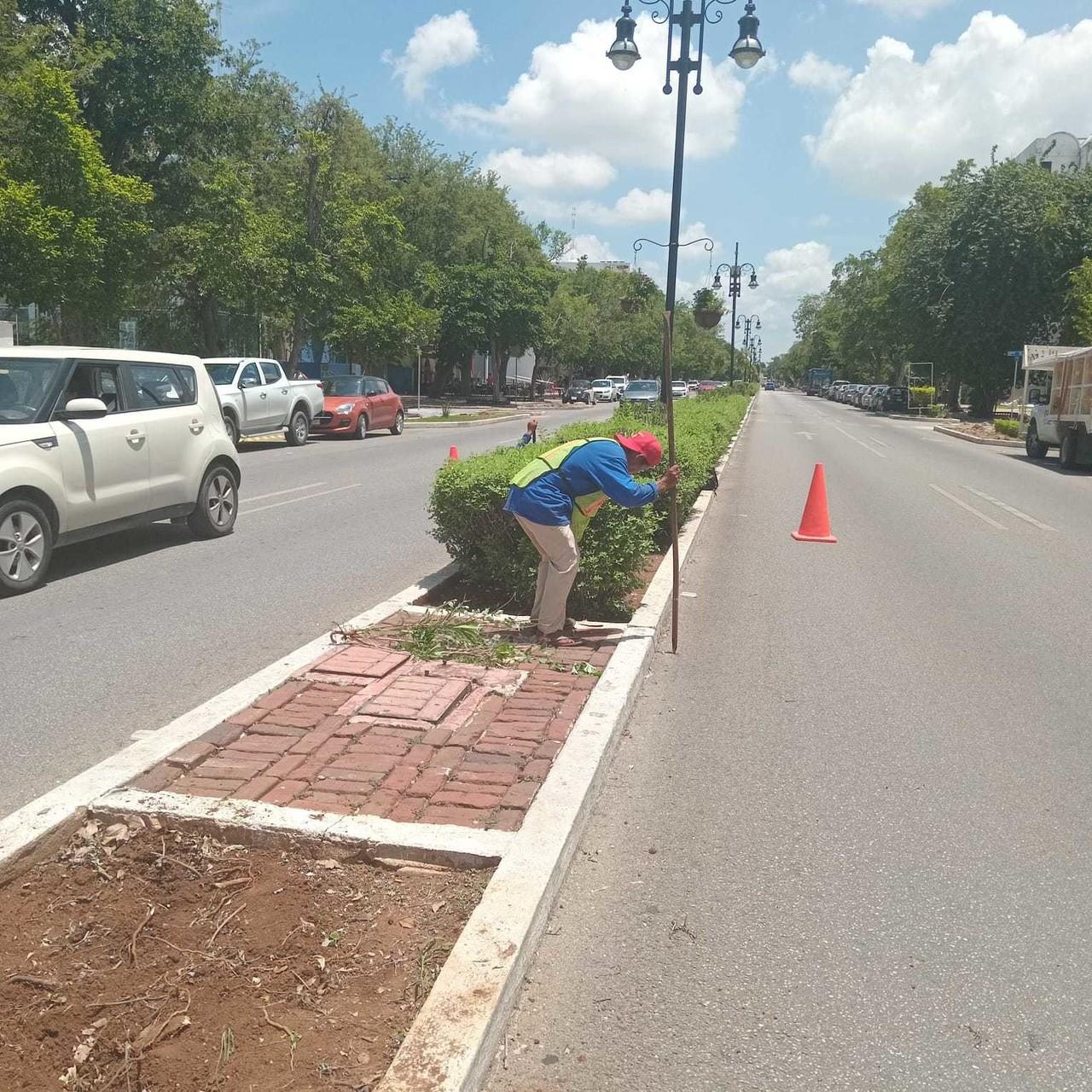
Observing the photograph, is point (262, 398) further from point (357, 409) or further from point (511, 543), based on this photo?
point (511, 543)

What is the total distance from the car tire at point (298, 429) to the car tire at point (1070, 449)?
654 inches

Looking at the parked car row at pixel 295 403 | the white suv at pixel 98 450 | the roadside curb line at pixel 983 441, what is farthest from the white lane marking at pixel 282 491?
the roadside curb line at pixel 983 441

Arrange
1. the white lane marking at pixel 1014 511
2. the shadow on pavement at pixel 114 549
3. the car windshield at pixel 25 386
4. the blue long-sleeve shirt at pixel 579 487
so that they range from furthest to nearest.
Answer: the white lane marking at pixel 1014 511 < the shadow on pavement at pixel 114 549 < the car windshield at pixel 25 386 < the blue long-sleeve shirt at pixel 579 487

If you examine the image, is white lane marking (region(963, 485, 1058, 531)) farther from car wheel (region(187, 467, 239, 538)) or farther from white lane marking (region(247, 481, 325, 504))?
white lane marking (region(247, 481, 325, 504))

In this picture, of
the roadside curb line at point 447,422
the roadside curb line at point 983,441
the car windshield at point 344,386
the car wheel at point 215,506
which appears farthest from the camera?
the roadside curb line at point 447,422

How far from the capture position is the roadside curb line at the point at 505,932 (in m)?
2.48

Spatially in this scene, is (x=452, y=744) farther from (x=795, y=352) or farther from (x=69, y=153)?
(x=795, y=352)

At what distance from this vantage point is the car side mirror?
809 cm

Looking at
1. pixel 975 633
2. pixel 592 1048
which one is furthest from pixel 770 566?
pixel 592 1048

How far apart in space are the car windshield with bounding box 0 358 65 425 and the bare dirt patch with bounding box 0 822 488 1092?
5.55 metres

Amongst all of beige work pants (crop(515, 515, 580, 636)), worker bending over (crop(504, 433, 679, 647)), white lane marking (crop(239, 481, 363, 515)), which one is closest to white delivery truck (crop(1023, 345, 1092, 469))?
white lane marking (crop(239, 481, 363, 515))

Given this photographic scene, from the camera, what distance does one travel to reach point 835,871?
3.79 metres

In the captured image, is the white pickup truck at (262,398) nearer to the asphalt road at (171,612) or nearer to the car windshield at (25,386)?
the asphalt road at (171,612)

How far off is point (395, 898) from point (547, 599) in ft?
10.3
